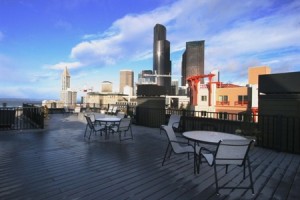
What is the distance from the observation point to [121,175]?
3590 millimetres

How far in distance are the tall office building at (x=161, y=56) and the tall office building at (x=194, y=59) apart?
13340 mm

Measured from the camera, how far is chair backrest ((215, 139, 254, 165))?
116 inches

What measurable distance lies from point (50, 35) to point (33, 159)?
13055 millimetres

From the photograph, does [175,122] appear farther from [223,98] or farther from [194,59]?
[194,59]

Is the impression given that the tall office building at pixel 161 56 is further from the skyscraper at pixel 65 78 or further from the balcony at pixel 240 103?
the balcony at pixel 240 103

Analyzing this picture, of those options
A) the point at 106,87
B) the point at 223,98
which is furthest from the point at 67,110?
the point at 106,87

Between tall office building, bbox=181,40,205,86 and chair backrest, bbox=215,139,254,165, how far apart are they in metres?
142

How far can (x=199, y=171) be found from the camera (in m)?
3.84

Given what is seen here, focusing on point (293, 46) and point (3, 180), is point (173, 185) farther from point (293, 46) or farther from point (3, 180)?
point (293, 46)

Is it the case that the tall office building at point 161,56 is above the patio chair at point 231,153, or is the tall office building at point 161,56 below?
above

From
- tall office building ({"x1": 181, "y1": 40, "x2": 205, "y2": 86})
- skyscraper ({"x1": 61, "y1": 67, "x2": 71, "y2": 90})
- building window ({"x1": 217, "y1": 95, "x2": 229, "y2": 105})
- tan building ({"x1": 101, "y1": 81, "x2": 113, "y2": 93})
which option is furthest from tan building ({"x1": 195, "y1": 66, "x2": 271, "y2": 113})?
tall office building ({"x1": 181, "y1": 40, "x2": 205, "y2": 86})

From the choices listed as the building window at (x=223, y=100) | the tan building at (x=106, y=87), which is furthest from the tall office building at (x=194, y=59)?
the building window at (x=223, y=100)

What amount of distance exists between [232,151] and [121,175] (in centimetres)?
186

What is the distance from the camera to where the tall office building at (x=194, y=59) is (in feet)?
471
